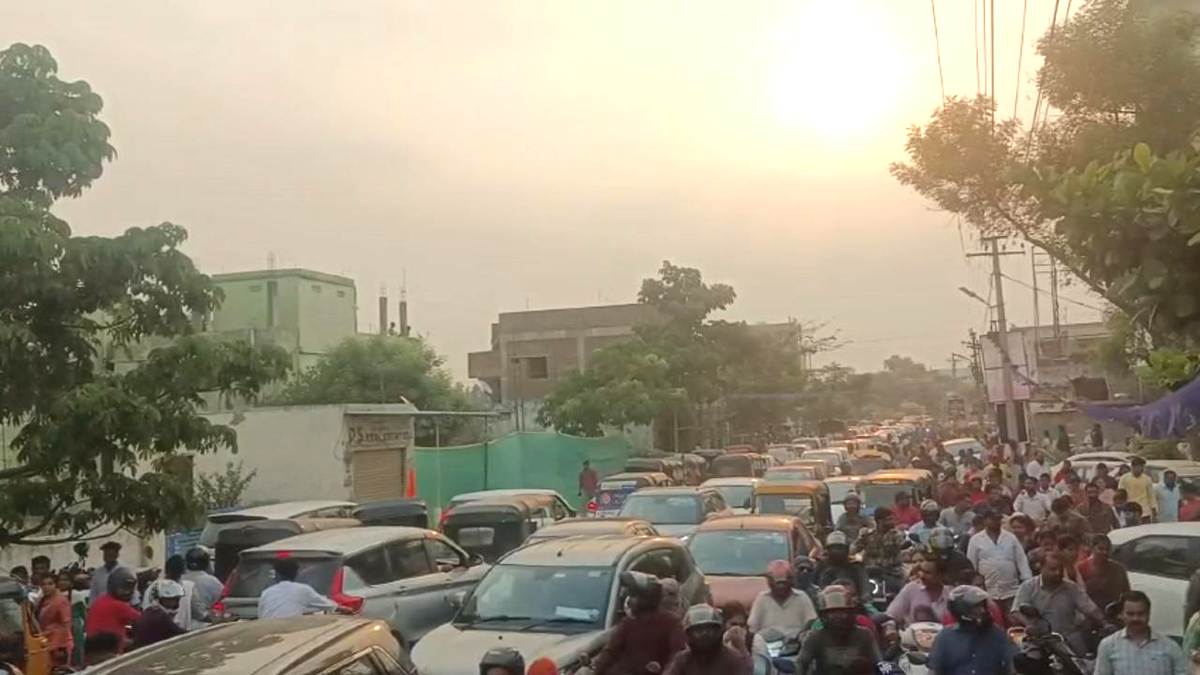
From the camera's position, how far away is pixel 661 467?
3653 centimetres

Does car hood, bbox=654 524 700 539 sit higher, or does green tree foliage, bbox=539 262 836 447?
green tree foliage, bbox=539 262 836 447

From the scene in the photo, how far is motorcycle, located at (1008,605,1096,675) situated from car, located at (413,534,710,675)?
3061mm

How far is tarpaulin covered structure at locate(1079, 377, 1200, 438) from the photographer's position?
803cm

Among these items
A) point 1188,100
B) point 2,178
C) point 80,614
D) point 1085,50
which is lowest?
point 80,614

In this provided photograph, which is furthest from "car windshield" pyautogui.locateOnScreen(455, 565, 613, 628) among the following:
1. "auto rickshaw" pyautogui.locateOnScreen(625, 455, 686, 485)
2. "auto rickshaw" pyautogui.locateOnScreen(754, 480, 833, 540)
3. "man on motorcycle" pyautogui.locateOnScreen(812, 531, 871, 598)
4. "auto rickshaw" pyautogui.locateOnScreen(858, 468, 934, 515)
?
"auto rickshaw" pyautogui.locateOnScreen(625, 455, 686, 485)

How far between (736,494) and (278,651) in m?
Answer: 18.8

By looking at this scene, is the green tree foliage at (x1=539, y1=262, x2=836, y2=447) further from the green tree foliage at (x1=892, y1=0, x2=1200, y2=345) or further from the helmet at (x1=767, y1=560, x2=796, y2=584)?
the helmet at (x1=767, y1=560, x2=796, y2=584)

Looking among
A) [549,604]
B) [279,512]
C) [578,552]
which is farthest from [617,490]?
[549,604]

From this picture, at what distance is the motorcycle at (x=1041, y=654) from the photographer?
7166 millimetres

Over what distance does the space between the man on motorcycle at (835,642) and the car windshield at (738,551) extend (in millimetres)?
6008

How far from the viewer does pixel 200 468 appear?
94.4 feet

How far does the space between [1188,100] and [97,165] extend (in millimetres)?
13265

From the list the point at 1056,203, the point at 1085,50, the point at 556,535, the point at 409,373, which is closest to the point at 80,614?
the point at 556,535

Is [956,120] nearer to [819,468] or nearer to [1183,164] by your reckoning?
[819,468]
